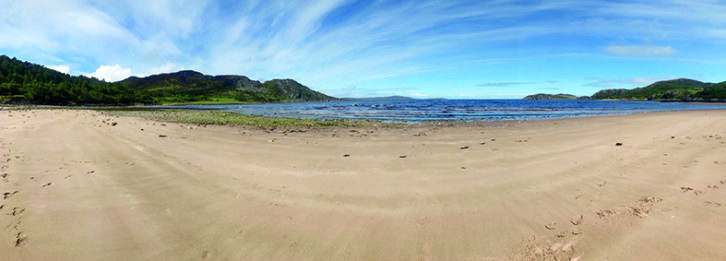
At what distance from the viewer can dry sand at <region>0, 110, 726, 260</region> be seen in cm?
322

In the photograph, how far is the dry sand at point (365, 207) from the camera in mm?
3221

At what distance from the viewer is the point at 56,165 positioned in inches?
269

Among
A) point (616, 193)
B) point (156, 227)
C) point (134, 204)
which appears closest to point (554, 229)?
point (616, 193)

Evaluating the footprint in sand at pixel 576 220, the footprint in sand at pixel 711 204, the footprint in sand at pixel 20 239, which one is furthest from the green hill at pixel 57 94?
the footprint in sand at pixel 711 204

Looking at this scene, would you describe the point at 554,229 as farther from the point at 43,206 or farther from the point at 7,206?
the point at 7,206

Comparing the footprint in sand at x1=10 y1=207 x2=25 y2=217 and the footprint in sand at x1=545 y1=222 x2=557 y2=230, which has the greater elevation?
the footprint in sand at x1=10 y1=207 x2=25 y2=217

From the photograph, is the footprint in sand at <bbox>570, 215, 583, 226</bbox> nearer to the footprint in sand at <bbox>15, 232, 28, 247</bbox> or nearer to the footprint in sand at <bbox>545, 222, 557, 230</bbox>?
the footprint in sand at <bbox>545, 222, 557, 230</bbox>

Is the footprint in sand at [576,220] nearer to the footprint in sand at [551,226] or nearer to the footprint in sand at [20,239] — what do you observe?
the footprint in sand at [551,226]

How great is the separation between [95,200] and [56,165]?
3845 mm

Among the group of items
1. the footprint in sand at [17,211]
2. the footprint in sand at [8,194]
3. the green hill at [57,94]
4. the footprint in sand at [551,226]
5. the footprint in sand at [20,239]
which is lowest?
the footprint in sand at [551,226]

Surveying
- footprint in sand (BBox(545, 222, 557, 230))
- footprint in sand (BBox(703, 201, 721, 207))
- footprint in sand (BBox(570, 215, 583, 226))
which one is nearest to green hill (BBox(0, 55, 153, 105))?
footprint in sand (BBox(545, 222, 557, 230))

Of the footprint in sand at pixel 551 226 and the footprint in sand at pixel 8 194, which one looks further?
the footprint in sand at pixel 8 194

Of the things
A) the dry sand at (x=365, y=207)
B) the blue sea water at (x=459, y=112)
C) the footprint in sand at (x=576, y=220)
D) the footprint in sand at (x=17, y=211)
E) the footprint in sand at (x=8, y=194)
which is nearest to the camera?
the dry sand at (x=365, y=207)

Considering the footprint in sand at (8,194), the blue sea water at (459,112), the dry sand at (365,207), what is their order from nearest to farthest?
the dry sand at (365,207) < the footprint in sand at (8,194) < the blue sea water at (459,112)
